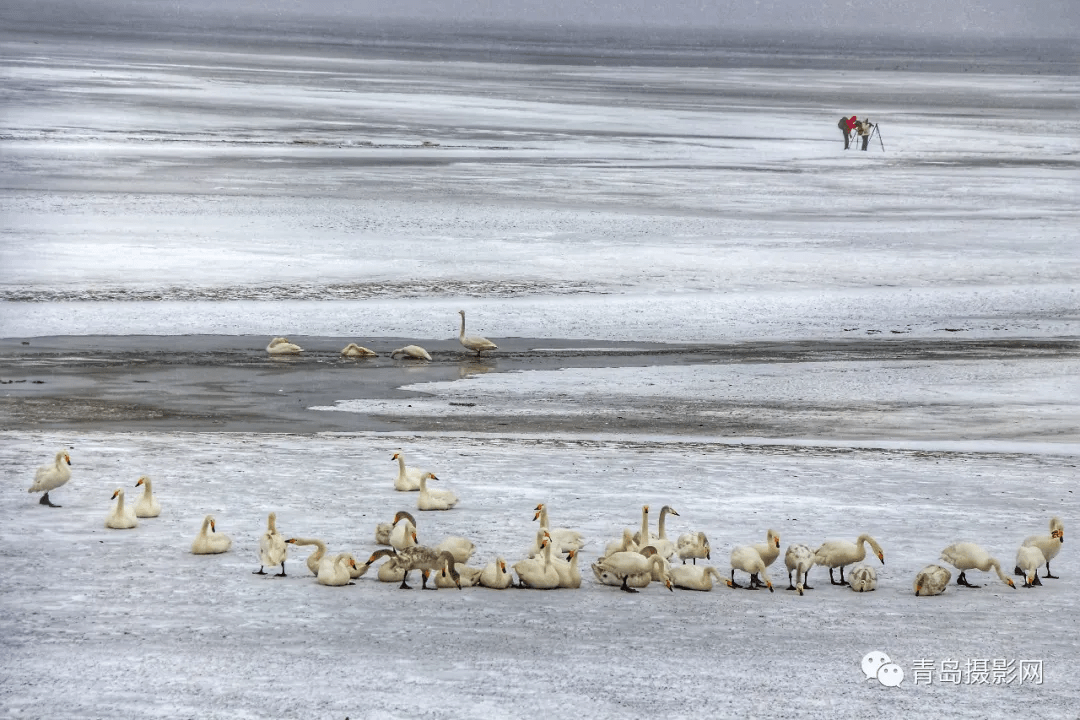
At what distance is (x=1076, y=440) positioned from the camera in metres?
13.1

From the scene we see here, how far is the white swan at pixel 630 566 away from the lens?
8.70 m

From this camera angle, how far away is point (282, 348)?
1576 centimetres

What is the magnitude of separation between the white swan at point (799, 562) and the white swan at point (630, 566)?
665mm

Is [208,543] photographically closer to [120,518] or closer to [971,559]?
[120,518]

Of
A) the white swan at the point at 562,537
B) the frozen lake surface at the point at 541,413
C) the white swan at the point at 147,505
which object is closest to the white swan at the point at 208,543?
the frozen lake surface at the point at 541,413

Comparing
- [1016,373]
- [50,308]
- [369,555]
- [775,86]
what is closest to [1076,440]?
[1016,373]

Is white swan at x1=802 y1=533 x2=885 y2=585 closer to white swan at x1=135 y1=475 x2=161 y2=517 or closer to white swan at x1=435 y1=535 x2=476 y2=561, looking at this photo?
white swan at x1=435 y1=535 x2=476 y2=561

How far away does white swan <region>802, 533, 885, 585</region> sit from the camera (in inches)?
350

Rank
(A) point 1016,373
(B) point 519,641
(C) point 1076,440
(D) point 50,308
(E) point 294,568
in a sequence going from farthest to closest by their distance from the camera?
1. (D) point 50,308
2. (A) point 1016,373
3. (C) point 1076,440
4. (E) point 294,568
5. (B) point 519,641

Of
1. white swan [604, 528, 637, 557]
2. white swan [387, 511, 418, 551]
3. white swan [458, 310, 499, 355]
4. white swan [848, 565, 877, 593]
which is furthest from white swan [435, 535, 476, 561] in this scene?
white swan [458, 310, 499, 355]

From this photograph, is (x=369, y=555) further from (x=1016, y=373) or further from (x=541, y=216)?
(x=541, y=216)

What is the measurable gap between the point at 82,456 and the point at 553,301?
8317mm

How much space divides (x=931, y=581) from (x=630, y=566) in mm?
1615

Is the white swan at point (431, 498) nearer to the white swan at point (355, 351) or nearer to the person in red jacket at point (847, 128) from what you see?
the white swan at point (355, 351)
